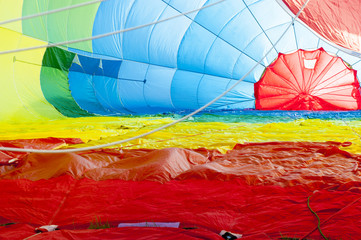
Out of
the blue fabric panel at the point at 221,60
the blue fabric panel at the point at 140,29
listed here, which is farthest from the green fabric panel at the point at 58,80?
the blue fabric panel at the point at 221,60

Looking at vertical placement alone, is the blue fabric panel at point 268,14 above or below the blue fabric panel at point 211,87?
above

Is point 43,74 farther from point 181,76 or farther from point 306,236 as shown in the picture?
point 306,236

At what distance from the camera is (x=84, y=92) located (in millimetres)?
6238

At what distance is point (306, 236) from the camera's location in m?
1.36

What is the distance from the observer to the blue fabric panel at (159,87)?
649 cm

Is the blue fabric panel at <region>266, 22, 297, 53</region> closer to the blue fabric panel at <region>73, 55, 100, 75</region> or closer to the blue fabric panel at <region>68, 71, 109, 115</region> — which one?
the blue fabric panel at <region>73, 55, 100, 75</region>

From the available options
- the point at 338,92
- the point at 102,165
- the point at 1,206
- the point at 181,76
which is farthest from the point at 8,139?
the point at 338,92

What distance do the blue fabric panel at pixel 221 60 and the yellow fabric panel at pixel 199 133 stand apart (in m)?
1.78

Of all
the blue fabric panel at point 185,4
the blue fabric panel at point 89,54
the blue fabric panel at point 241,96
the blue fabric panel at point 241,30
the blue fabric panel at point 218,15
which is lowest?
the blue fabric panel at point 241,96

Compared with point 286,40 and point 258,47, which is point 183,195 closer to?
point 258,47

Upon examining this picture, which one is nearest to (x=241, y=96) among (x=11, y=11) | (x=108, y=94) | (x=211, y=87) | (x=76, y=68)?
(x=211, y=87)

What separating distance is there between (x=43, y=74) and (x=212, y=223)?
481 centimetres

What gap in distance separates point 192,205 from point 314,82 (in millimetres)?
4988

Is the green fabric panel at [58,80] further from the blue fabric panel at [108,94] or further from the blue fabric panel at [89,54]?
the blue fabric panel at [108,94]
